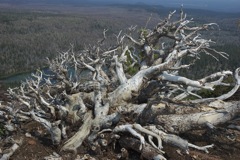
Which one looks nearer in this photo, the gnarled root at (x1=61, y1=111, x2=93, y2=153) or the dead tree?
the gnarled root at (x1=61, y1=111, x2=93, y2=153)

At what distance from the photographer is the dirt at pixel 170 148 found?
33.2 ft

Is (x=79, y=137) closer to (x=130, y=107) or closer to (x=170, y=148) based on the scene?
(x=130, y=107)

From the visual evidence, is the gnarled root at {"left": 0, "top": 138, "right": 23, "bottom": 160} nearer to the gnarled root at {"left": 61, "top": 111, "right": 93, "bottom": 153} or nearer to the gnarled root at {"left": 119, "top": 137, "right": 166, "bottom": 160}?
the gnarled root at {"left": 61, "top": 111, "right": 93, "bottom": 153}

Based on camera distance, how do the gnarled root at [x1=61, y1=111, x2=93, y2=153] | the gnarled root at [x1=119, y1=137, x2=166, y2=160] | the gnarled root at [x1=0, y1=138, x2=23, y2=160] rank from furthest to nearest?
1. the gnarled root at [x1=61, y1=111, x2=93, y2=153]
2. the gnarled root at [x1=0, y1=138, x2=23, y2=160]
3. the gnarled root at [x1=119, y1=137, x2=166, y2=160]

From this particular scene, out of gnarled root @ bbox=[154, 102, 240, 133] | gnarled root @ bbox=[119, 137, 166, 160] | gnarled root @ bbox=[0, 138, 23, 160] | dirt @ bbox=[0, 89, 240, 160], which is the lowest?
dirt @ bbox=[0, 89, 240, 160]

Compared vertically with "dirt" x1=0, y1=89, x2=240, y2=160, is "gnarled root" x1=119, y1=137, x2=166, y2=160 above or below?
above

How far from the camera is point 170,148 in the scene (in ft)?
34.1

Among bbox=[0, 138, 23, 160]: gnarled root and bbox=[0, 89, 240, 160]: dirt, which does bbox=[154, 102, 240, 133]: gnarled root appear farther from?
bbox=[0, 138, 23, 160]: gnarled root

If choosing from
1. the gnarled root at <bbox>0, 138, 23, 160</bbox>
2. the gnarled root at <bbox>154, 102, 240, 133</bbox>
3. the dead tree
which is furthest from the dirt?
the gnarled root at <bbox>154, 102, 240, 133</bbox>

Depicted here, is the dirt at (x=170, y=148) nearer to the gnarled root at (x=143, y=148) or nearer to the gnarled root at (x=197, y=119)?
the gnarled root at (x=143, y=148)

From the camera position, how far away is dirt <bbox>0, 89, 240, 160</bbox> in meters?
10.1

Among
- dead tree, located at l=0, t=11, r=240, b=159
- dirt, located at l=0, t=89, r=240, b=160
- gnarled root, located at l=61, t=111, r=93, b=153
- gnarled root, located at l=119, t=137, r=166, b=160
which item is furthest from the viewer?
dead tree, located at l=0, t=11, r=240, b=159

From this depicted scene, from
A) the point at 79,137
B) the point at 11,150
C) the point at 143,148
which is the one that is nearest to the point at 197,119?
the point at 143,148

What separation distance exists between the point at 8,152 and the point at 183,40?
7196mm
